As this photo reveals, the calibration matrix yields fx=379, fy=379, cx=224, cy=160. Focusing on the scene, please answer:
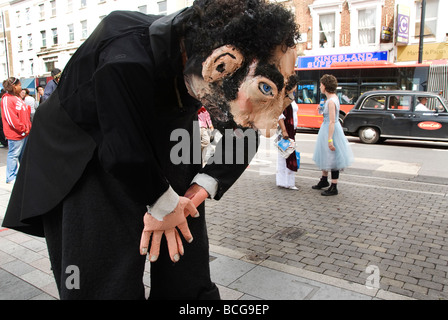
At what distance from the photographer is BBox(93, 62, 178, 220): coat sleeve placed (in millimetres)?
1238

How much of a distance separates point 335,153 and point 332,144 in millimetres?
149

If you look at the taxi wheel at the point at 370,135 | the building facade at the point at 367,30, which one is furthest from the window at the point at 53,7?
the taxi wheel at the point at 370,135

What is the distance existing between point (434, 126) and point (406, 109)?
1.01 m

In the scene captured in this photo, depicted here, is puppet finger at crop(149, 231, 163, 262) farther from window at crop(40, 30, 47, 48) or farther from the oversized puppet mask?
window at crop(40, 30, 47, 48)

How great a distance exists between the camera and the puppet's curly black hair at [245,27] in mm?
1252

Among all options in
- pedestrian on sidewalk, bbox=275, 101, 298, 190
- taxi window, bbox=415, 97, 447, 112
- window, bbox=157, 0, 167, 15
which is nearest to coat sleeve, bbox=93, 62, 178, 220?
pedestrian on sidewalk, bbox=275, 101, 298, 190

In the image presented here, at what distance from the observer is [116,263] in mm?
1502

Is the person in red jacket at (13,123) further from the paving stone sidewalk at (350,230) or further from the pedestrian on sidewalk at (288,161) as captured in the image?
the pedestrian on sidewalk at (288,161)

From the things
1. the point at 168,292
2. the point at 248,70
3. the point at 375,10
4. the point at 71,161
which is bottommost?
the point at 168,292

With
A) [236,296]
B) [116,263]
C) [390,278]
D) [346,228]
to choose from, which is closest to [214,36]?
[116,263]

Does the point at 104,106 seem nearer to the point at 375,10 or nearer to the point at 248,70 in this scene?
the point at 248,70

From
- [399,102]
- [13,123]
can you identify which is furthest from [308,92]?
[13,123]

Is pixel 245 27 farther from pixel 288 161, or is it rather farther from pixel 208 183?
pixel 288 161

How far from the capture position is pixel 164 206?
1354mm
